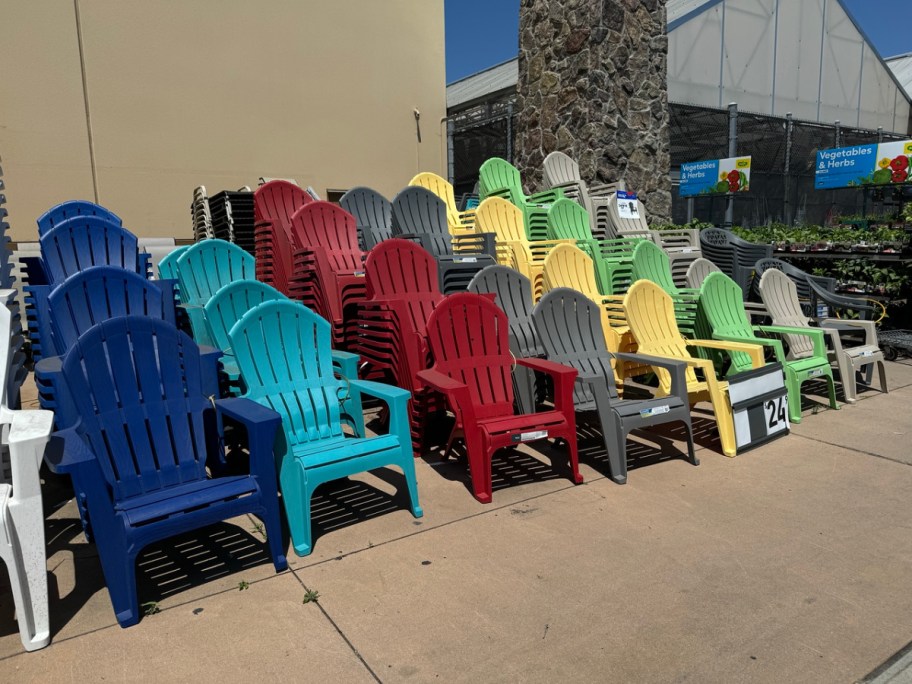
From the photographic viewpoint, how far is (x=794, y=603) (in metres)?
2.46

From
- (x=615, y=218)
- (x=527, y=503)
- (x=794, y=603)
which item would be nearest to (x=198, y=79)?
(x=615, y=218)

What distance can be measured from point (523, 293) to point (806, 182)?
18.6 m

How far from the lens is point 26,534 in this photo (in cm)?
212

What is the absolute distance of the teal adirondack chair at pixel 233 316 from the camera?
3590 mm

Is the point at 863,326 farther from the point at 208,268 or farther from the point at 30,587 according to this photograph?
the point at 30,587

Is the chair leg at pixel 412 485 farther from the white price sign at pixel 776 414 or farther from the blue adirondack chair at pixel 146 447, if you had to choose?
the white price sign at pixel 776 414

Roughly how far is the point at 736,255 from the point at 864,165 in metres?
9.31

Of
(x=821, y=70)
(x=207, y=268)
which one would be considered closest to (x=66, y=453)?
(x=207, y=268)

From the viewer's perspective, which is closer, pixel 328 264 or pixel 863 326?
pixel 328 264

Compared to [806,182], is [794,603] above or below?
below

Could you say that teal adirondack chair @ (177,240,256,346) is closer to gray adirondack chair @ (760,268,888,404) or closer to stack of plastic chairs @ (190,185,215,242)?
stack of plastic chairs @ (190,185,215,242)

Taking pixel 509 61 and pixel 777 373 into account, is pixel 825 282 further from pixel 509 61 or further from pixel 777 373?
pixel 509 61

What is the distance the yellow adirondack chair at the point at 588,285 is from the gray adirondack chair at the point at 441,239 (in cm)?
58

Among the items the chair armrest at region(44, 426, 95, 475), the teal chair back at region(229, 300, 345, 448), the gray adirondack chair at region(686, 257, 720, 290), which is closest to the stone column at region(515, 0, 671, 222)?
the gray adirondack chair at region(686, 257, 720, 290)
